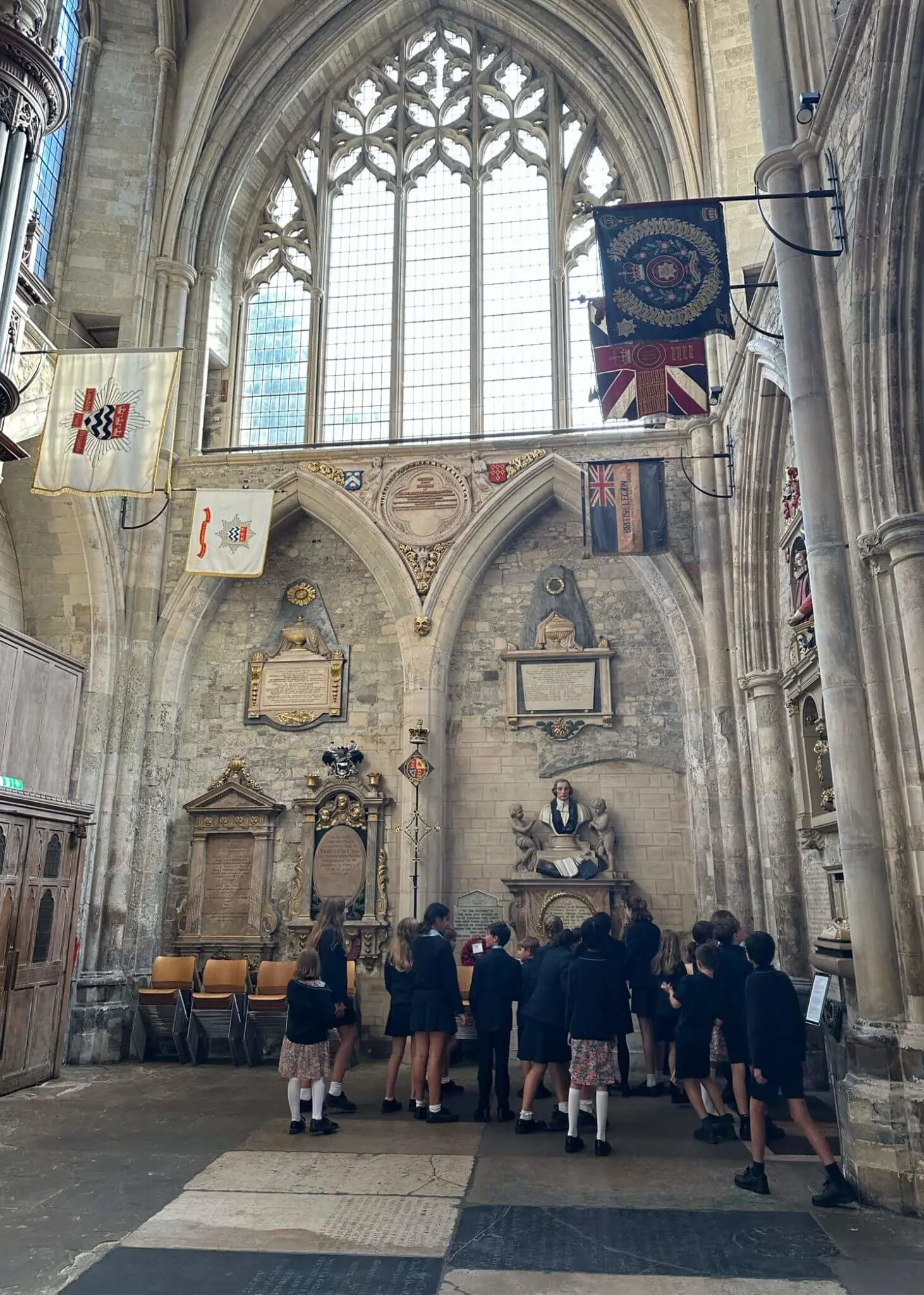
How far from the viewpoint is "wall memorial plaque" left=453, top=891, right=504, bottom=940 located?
42.3 feet

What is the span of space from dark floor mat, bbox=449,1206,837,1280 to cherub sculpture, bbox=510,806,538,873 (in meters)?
7.53

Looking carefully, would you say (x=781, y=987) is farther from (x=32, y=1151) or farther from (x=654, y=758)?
(x=654, y=758)

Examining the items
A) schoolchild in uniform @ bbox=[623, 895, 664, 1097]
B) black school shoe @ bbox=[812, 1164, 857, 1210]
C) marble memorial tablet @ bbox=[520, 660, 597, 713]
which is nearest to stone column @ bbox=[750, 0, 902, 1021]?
black school shoe @ bbox=[812, 1164, 857, 1210]

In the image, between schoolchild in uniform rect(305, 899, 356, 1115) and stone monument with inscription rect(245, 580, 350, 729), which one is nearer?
schoolchild in uniform rect(305, 899, 356, 1115)

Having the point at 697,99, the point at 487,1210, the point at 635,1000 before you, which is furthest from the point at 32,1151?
the point at 697,99

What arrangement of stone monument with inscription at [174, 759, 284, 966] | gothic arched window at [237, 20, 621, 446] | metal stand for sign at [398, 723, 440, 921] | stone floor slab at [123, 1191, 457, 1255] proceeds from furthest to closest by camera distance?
gothic arched window at [237, 20, 621, 446] → stone monument with inscription at [174, 759, 284, 966] → metal stand for sign at [398, 723, 440, 921] → stone floor slab at [123, 1191, 457, 1255]

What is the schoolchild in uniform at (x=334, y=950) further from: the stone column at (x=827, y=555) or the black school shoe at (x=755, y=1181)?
the stone column at (x=827, y=555)

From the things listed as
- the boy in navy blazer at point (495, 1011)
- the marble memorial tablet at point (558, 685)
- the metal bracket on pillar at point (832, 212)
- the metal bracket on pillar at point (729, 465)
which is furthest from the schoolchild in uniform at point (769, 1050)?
the marble memorial tablet at point (558, 685)

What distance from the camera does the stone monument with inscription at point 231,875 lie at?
1304 centimetres

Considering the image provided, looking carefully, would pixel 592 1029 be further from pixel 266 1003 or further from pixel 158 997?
pixel 158 997

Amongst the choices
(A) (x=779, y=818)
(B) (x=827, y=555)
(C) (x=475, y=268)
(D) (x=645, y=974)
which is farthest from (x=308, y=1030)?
(C) (x=475, y=268)

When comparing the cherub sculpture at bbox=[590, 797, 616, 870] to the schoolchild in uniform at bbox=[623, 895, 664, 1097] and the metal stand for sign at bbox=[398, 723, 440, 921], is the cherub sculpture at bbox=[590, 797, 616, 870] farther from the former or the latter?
the schoolchild in uniform at bbox=[623, 895, 664, 1097]

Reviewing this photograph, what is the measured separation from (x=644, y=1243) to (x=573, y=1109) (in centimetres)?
169

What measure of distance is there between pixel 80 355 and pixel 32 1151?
8.13 m
